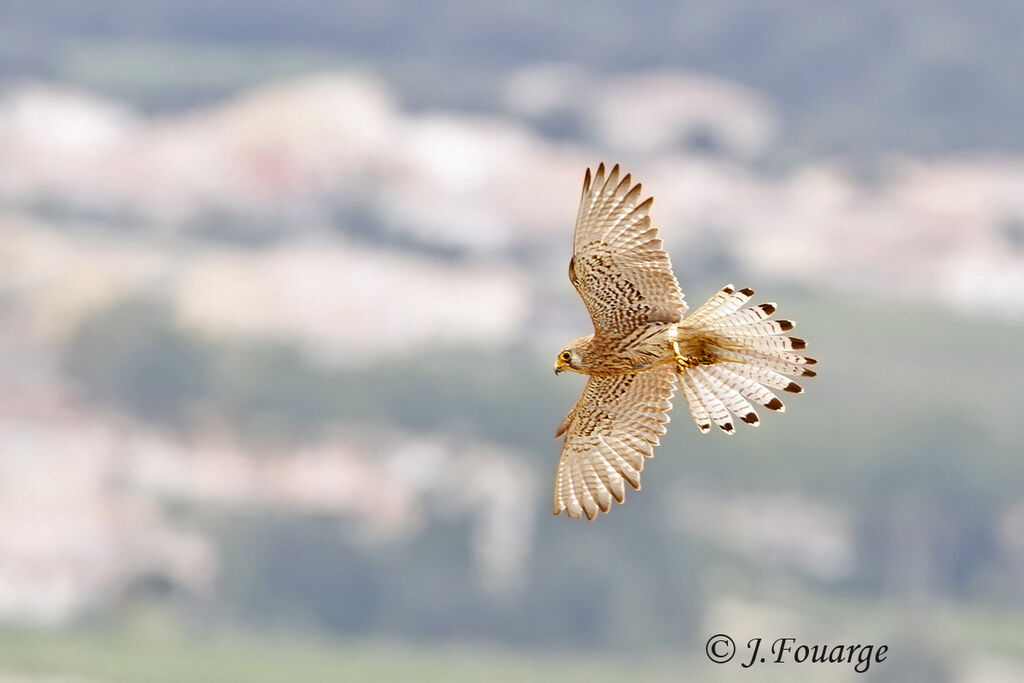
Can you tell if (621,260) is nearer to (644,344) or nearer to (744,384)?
(644,344)

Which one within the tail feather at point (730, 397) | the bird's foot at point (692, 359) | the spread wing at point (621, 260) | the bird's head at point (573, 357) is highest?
the spread wing at point (621, 260)

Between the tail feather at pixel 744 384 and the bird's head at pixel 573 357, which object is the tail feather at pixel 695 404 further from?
the bird's head at pixel 573 357

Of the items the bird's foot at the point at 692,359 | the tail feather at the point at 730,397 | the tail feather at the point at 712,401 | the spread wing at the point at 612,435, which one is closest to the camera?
the tail feather at the point at 730,397

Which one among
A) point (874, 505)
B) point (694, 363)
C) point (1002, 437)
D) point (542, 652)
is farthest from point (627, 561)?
point (694, 363)

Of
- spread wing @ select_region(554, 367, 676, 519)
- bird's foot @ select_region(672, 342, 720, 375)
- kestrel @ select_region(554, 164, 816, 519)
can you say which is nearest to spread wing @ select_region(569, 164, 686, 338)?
kestrel @ select_region(554, 164, 816, 519)

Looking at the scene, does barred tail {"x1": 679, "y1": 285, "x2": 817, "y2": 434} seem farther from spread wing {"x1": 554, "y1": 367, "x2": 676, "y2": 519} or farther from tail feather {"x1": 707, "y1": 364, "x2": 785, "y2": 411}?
spread wing {"x1": 554, "y1": 367, "x2": 676, "y2": 519}

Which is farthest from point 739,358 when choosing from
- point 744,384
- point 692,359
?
point 692,359

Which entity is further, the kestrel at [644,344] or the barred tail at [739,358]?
the kestrel at [644,344]

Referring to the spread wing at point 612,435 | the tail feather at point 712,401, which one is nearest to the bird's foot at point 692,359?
the tail feather at point 712,401
